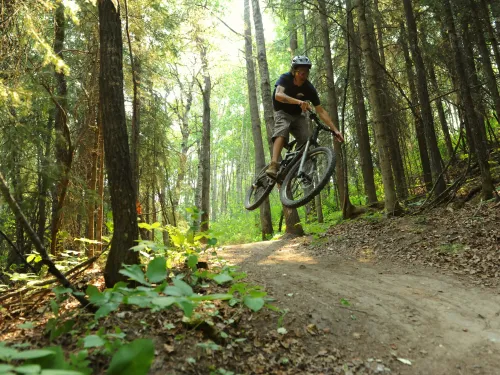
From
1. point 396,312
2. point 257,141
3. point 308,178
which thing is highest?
point 257,141

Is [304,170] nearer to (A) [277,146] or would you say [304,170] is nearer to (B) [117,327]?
(A) [277,146]

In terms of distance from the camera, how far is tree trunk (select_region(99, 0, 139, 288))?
11.7ft

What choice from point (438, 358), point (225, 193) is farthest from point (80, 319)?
point (225, 193)

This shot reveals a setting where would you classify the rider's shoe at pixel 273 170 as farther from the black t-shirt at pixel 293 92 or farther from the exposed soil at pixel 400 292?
the exposed soil at pixel 400 292

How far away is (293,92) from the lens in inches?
231

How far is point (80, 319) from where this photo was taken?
3.04 m

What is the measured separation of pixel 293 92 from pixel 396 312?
142 inches

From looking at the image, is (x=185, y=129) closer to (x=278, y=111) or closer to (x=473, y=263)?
(x=278, y=111)

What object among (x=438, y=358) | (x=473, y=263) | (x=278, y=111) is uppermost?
(x=278, y=111)

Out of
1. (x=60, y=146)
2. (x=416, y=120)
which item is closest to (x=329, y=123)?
(x=60, y=146)

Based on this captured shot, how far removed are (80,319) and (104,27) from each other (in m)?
2.89

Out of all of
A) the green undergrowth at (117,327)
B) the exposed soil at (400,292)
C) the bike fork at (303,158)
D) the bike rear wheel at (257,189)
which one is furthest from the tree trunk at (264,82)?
the green undergrowth at (117,327)

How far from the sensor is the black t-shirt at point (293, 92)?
19.0 ft

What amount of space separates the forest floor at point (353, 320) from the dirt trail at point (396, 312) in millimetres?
12
